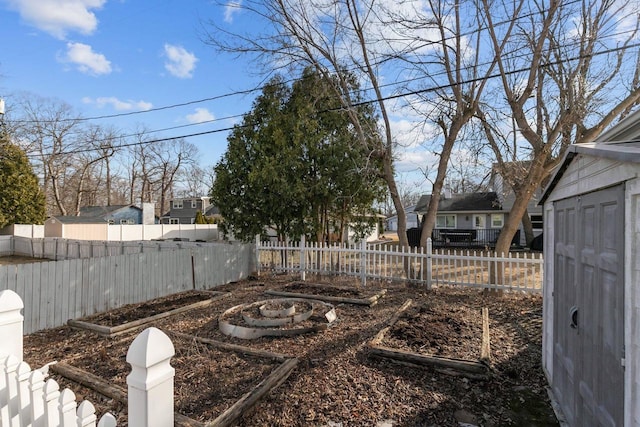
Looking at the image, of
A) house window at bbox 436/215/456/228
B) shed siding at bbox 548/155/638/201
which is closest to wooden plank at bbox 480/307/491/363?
shed siding at bbox 548/155/638/201

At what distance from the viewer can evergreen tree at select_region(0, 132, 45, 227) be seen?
20.8 m

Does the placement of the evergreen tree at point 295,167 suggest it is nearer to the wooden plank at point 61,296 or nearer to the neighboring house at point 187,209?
the wooden plank at point 61,296

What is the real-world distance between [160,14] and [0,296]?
9.51 metres

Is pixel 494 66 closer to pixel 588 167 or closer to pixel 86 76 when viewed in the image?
pixel 588 167

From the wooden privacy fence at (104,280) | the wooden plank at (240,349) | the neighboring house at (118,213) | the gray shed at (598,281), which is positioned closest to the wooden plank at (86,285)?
the wooden privacy fence at (104,280)

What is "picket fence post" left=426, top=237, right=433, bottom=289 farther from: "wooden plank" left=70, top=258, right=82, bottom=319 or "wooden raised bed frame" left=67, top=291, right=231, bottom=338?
"wooden plank" left=70, top=258, right=82, bottom=319

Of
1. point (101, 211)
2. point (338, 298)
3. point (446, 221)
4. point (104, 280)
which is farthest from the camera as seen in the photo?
point (101, 211)

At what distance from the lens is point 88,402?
1626 millimetres

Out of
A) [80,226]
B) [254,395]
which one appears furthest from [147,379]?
[80,226]

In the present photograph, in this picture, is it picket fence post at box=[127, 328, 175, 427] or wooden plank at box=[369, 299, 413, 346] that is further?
wooden plank at box=[369, 299, 413, 346]

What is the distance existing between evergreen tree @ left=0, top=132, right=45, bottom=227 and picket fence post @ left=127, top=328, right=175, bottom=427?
26260 millimetres

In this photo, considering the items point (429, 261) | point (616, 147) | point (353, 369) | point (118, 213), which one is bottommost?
point (353, 369)

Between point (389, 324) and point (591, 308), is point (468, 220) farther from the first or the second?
point (591, 308)

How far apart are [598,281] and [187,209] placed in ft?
140
